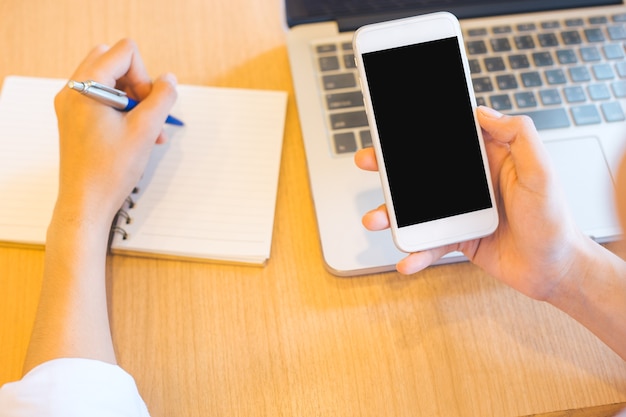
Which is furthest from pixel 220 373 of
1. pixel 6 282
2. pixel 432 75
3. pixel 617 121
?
pixel 617 121

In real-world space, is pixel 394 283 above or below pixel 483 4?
below

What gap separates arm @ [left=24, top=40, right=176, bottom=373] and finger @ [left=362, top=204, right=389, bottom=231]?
25cm

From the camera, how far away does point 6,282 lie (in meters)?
0.54

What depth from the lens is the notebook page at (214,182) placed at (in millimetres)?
555

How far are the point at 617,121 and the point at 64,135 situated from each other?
64 centimetres

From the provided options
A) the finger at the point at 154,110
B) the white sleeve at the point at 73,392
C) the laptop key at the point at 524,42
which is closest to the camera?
the white sleeve at the point at 73,392

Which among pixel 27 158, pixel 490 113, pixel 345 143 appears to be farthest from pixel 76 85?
pixel 490 113

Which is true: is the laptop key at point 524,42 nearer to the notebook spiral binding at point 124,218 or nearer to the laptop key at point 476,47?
the laptop key at point 476,47

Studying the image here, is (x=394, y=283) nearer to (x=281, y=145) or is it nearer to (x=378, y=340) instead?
(x=378, y=340)

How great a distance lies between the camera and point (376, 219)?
0.50 m

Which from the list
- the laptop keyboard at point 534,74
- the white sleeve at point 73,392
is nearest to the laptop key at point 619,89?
the laptop keyboard at point 534,74

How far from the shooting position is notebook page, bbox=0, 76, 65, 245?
56cm

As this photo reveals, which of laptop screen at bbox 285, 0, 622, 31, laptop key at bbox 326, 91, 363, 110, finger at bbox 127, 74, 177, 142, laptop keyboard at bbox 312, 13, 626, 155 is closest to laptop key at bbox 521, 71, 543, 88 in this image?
laptop keyboard at bbox 312, 13, 626, 155

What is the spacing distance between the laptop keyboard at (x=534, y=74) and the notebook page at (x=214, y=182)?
8cm
